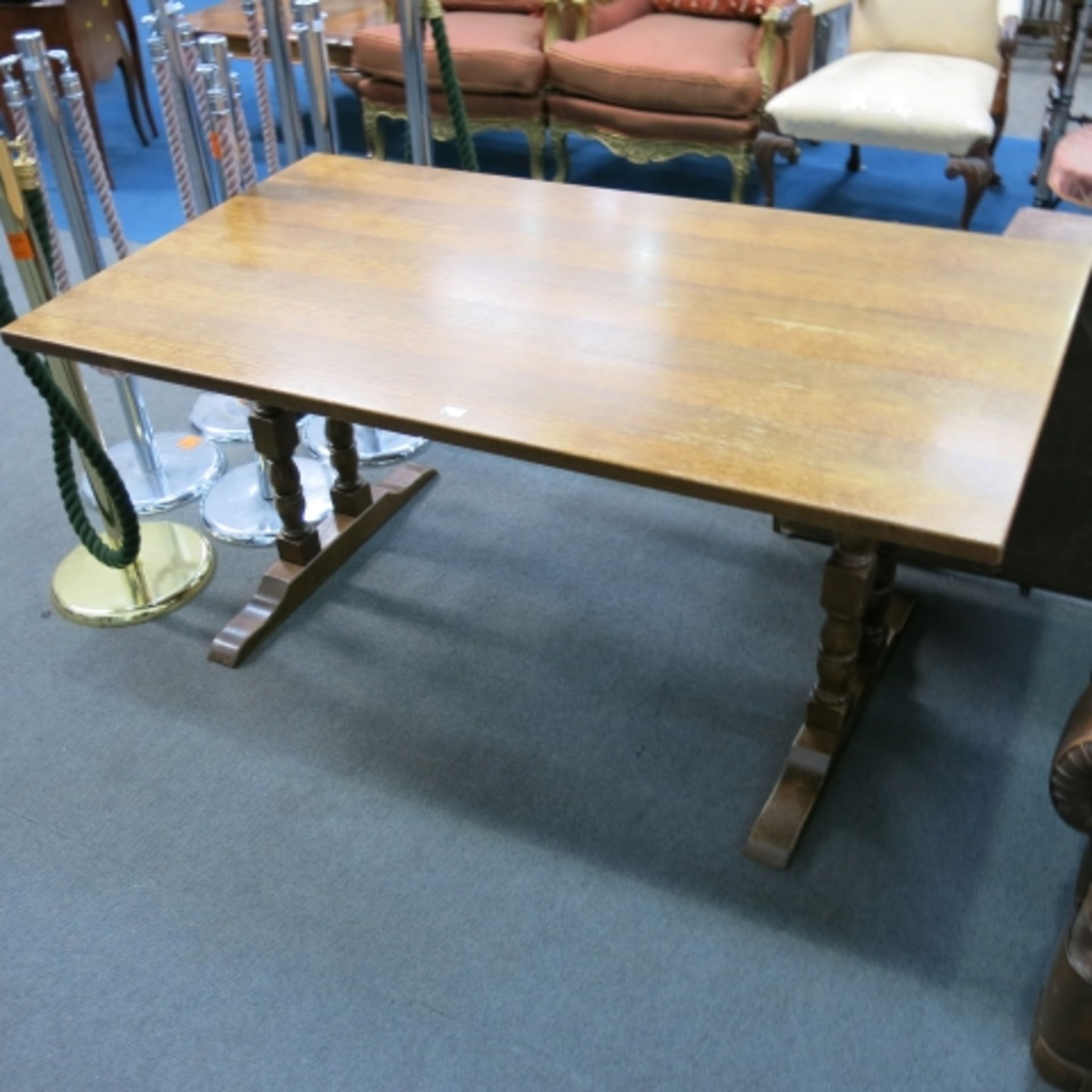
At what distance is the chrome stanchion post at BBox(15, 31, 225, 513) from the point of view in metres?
1.89

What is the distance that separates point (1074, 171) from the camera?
102 inches

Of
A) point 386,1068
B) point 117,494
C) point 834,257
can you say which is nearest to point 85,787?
point 117,494

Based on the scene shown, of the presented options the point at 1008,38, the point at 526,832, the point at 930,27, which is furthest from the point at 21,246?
the point at 930,27

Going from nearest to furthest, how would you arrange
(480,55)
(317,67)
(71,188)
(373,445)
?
(71,188) < (317,67) < (373,445) < (480,55)

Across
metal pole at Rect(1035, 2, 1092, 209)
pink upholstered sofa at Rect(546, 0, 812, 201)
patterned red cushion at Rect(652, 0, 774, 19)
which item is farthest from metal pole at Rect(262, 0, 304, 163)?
metal pole at Rect(1035, 2, 1092, 209)

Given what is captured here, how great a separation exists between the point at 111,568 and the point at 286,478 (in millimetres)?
458

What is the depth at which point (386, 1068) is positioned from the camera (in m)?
1.35

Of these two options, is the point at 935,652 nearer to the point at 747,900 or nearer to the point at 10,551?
the point at 747,900

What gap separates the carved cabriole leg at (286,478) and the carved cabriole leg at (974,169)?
2.10m

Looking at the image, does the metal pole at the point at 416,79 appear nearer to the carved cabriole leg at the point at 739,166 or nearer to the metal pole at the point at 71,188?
the metal pole at the point at 71,188

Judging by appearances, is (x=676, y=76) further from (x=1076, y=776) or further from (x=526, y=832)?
(x=1076, y=776)

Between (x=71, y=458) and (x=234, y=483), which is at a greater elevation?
(x=71, y=458)

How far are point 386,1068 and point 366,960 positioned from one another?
15cm

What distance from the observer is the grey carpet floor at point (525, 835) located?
1.37m
